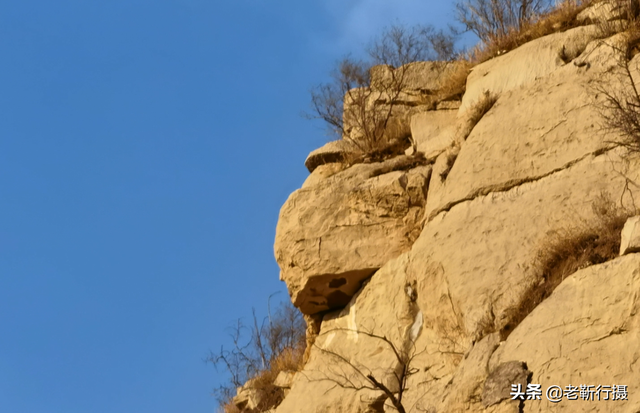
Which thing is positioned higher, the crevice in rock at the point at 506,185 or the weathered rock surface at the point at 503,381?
the crevice in rock at the point at 506,185

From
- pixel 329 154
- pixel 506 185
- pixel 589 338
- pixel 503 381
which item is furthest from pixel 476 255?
pixel 329 154

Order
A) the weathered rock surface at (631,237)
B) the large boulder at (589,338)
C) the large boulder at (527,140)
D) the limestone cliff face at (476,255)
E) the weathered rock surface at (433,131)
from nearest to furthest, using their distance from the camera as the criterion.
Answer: the large boulder at (589,338), the limestone cliff face at (476,255), the weathered rock surface at (631,237), the large boulder at (527,140), the weathered rock surface at (433,131)

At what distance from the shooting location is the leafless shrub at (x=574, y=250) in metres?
8.77

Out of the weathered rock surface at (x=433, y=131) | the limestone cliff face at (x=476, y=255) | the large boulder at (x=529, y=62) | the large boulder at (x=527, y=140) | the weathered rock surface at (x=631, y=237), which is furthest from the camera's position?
the weathered rock surface at (x=433, y=131)

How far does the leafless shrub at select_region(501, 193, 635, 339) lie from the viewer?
28.8 ft

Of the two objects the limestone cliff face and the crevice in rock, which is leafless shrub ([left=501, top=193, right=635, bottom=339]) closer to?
the limestone cliff face

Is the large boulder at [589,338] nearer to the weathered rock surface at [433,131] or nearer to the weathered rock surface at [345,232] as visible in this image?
the weathered rock surface at [345,232]

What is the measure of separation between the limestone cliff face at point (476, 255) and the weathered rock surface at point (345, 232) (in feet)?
0.06

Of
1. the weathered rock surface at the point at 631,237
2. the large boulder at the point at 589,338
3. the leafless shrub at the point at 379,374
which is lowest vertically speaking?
the large boulder at the point at 589,338

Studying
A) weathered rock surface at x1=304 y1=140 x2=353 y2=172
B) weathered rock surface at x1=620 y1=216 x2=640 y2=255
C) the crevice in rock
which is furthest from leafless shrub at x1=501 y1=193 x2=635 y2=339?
weathered rock surface at x1=304 y1=140 x2=353 y2=172

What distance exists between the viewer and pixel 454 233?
1065 centimetres

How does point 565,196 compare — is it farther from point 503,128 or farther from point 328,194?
point 328,194

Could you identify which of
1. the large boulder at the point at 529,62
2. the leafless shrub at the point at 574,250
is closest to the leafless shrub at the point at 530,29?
the large boulder at the point at 529,62

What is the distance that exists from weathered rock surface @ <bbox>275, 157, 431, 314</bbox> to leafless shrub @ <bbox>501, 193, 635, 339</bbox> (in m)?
2.83
